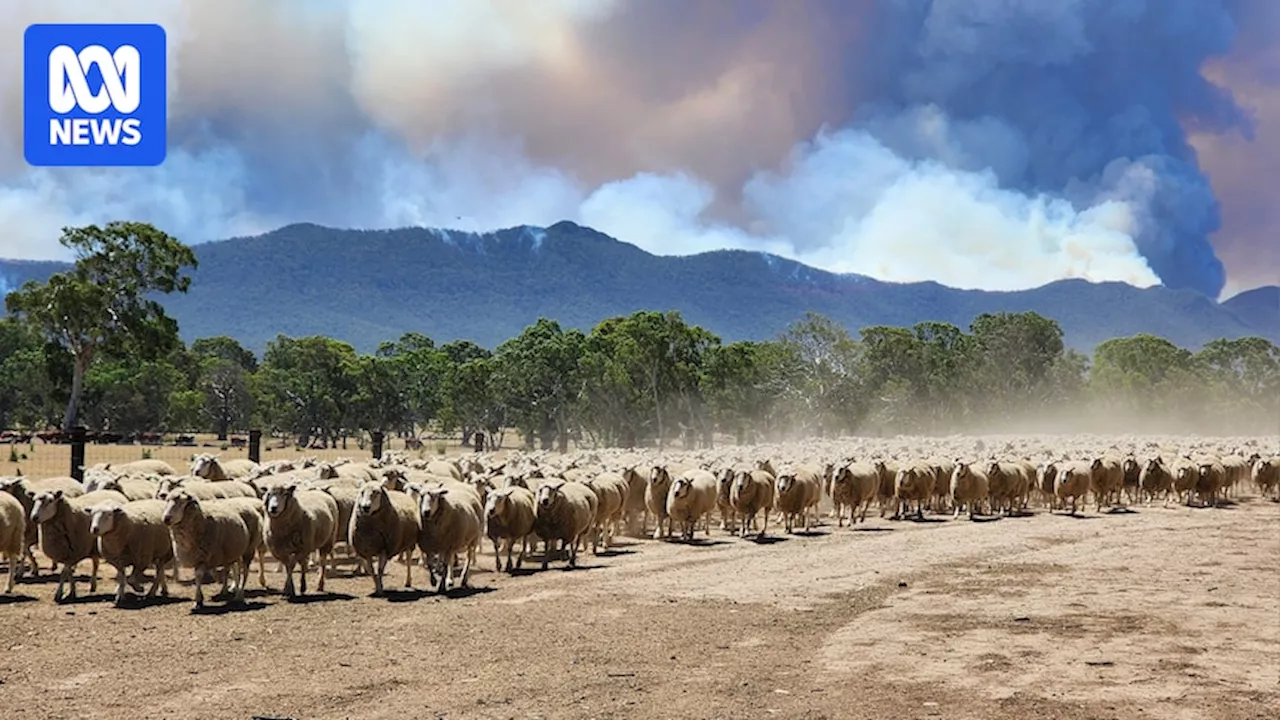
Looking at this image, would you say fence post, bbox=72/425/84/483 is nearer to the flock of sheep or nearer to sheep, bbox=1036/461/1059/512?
the flock of sheep

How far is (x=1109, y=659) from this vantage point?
12594mm

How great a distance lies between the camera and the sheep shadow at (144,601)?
48.0 feet

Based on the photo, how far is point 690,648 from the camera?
1285cm

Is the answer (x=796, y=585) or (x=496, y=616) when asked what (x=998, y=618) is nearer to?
(x=796, y=585)

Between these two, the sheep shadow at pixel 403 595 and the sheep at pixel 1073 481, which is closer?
the sheep shadow at pixel 403 595

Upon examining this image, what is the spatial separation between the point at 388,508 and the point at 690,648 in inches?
242

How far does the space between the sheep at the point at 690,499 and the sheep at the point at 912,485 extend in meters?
8.74

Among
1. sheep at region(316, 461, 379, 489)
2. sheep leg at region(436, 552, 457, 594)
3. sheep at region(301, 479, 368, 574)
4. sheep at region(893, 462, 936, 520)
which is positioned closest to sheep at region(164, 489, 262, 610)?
sheep at region(301, 479, 368, 574)

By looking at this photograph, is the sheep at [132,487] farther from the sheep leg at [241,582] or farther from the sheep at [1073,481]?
the sheep at [1073,481]

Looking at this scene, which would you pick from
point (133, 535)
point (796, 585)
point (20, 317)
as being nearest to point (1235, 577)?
point (796, 585)

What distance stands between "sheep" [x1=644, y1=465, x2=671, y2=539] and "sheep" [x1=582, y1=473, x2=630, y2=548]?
128 centimetres

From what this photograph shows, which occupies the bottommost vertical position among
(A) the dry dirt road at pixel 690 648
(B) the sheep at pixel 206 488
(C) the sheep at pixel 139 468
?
(A) the dry dirt road at pixel 690 648

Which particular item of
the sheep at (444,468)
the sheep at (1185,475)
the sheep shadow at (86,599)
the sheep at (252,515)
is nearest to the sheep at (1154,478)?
the sheep at (1185,475)

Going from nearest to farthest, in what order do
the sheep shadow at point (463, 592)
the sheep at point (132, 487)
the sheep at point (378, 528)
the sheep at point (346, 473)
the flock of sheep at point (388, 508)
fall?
the flock of sheep at point (388, 508)
the sheep shadow at point (463, 592)
the sheep at point (378, 528)
the sheep at point (132, 487)
the sheep at point (346, 473)
